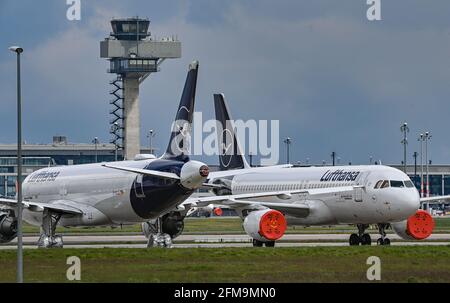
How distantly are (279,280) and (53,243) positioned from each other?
2939 cm

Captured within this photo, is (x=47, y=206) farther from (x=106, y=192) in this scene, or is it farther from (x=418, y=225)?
(x=418, y=225)

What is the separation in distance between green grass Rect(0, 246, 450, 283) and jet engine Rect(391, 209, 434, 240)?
10311 mm

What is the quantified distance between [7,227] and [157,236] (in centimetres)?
836

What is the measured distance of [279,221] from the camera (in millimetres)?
65938

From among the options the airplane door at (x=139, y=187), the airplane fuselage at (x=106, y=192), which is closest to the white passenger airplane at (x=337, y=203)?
the airplane fuselage at (x=106, y=192)

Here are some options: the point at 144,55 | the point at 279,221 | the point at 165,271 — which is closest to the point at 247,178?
the point at 279,221

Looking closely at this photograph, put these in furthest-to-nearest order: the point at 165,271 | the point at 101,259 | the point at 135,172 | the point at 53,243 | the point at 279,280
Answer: the point at 53,243, the point at 135,172, the point at 101,259, the point at 165,271, the point at 279,280

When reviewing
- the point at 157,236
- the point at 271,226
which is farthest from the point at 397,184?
the point at 157,236

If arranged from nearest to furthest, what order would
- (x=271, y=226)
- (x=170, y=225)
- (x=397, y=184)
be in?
(x=271, y=226), (x=397, y=184), (x=170, y=225)

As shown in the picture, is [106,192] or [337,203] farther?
[337,203]

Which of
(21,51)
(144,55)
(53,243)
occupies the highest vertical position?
(144,55)

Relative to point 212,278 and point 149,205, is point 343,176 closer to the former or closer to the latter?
point 149,205

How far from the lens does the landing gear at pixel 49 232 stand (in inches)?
2660

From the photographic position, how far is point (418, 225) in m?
69.9
